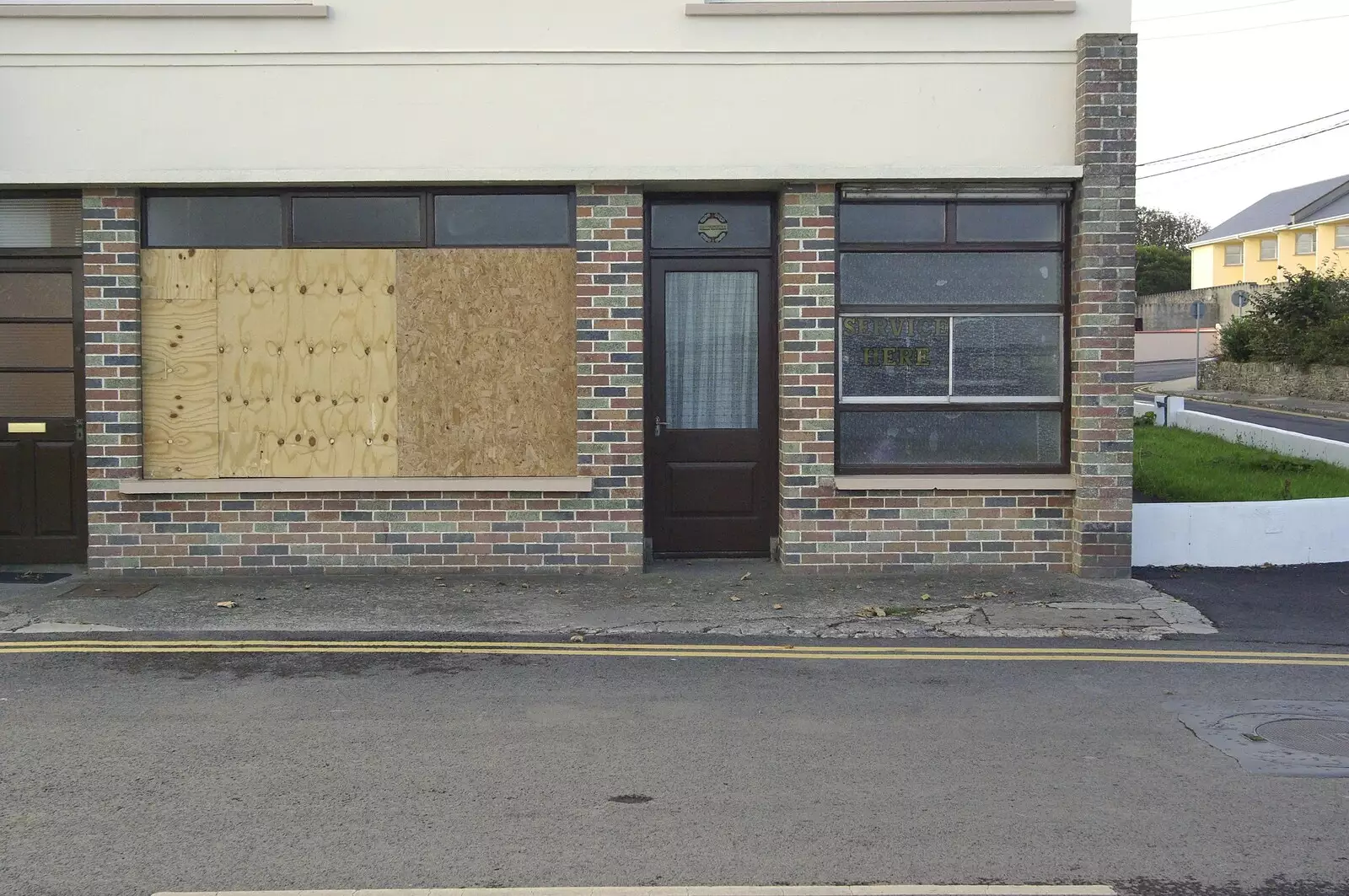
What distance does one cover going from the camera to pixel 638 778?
5574 mm

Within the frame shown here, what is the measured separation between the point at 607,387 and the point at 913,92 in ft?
11.1

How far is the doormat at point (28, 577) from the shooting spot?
1023cm

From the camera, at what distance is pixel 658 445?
35.6 ft

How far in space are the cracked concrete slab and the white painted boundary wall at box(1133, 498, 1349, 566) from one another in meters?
0.85

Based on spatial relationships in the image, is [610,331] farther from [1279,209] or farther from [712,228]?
[1279,209]

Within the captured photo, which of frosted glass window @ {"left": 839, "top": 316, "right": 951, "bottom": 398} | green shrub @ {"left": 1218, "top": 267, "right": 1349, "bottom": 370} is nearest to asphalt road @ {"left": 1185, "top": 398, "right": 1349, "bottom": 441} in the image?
green shrub @ {"left": 1218, "top": 267, "right": 1349, "bottom": 370}

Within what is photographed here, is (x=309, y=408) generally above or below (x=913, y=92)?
below

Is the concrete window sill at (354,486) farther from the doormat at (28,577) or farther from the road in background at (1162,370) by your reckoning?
the road in background at (1162,370)

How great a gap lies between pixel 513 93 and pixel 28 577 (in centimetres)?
550

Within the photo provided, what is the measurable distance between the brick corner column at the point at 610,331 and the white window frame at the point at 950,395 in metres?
1.72

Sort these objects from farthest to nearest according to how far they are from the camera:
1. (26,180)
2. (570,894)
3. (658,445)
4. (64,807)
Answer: (658,445)
(26,180)
(64,807)
(570,894)

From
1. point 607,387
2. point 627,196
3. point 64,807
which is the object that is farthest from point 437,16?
point 64,807

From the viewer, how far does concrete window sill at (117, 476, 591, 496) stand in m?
10.3

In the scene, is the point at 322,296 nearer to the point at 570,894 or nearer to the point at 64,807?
the point at 64,807
